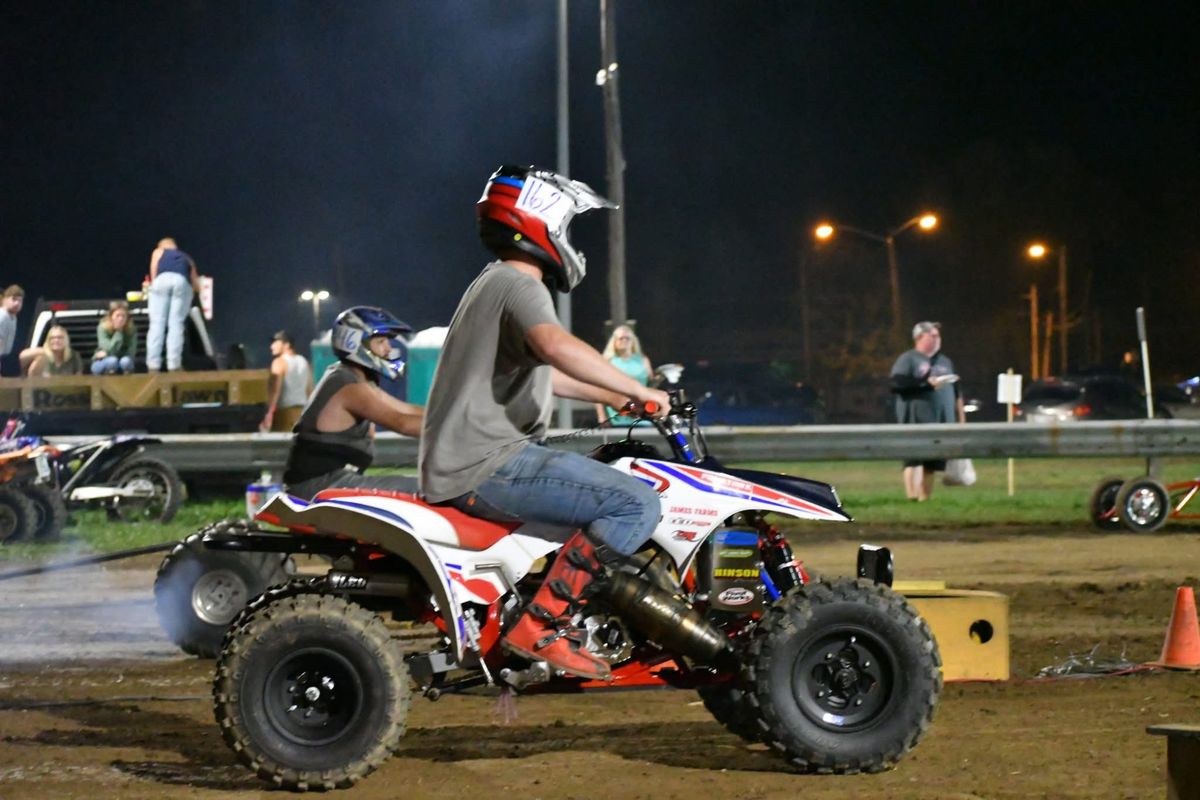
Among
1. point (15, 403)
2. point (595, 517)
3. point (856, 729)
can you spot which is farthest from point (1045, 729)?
point (15, 403)

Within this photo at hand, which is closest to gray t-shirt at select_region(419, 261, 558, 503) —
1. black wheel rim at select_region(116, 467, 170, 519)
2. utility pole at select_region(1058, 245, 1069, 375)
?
black wheel rim at select_region(116, 467, 170, 519)

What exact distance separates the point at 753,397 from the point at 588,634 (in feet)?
119

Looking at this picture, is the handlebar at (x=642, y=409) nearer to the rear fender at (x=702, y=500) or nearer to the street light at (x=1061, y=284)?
the rear fender at (x=702, y=500)

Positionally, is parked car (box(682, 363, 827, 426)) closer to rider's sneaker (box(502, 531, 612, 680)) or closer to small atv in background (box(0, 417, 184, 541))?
small atv in background (box(0, 417, 184, 541))

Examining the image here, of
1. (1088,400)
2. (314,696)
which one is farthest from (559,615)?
(1088,400)

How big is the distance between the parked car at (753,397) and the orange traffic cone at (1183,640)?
99.1ft

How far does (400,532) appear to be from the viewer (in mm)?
6031

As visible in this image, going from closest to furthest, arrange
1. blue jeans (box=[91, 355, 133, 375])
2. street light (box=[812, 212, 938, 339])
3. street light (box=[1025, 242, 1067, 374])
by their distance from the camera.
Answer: blue jeans (box=[91, 355, 133, 375])
street light (box=[812, 212, 938, 339])
street light (box=[1025, 242, 1067, 374])

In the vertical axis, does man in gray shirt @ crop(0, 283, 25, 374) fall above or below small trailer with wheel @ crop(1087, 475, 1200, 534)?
above

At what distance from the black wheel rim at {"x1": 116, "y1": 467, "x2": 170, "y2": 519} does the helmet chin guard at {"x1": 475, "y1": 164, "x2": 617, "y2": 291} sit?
10.8 metres

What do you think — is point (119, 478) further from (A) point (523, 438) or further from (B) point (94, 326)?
(A) point (523, 438)

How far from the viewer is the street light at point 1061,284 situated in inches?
2552

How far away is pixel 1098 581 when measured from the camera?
1195 centimetres

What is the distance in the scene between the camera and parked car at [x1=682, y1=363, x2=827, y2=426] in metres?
39.7
